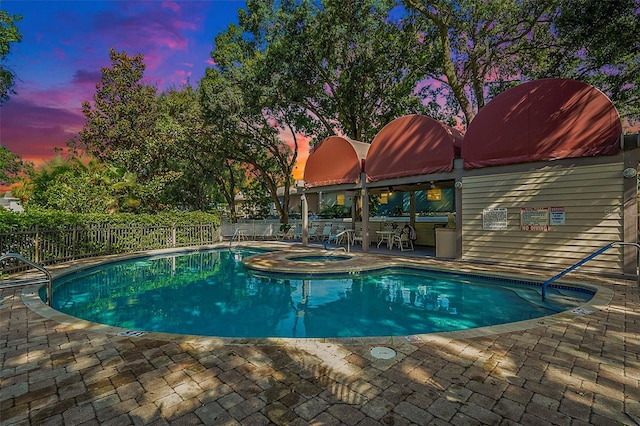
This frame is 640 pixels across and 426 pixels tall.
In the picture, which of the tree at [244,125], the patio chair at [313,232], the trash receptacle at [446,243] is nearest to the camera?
the trash receptacle at [446,243]

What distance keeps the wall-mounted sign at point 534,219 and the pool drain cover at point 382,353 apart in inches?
293

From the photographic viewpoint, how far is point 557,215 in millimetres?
8305

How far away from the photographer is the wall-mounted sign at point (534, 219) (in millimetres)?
8508

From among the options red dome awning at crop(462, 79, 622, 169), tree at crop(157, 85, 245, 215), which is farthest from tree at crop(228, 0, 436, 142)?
red dome awning at crop(462, 79, 622, 169)

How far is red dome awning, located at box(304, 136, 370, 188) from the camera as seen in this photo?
12695 millimetres

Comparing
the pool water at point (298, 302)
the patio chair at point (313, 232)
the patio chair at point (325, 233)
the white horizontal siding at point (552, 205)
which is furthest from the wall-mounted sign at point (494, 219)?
the patio chair at point (313, 232)

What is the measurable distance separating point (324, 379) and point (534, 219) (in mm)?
8438

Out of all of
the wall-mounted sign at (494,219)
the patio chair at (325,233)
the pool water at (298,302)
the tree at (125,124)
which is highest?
the tree at (125,124)

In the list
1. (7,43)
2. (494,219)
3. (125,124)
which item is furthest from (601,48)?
(7,43)

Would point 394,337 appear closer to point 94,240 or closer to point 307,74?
point 94,240

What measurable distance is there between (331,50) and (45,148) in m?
27.9

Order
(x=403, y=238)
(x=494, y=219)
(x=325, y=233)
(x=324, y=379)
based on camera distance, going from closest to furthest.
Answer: (x=324, y=379) < (x=494, y=219) < (x=403, y=238) < (x=325, y=233)

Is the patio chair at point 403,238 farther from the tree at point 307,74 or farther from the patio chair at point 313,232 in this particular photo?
the tree at point 307,74

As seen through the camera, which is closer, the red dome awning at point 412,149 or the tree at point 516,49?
the red dome awning at point 412,149
